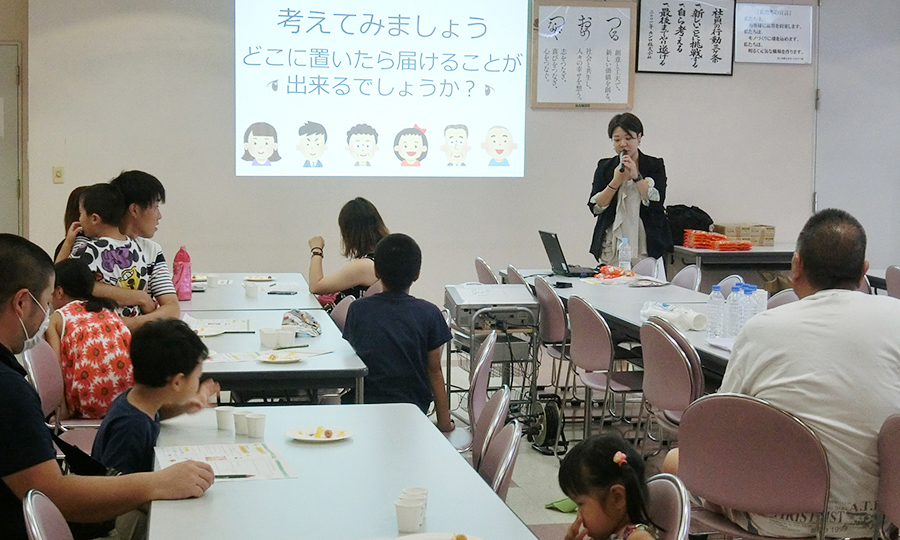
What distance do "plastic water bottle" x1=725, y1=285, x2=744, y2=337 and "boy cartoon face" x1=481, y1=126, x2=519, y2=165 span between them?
3867 millimetres

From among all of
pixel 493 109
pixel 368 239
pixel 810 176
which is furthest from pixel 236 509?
pixel 810 176

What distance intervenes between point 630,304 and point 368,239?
131 centimetres

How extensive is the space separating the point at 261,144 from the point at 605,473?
5469 millimetres

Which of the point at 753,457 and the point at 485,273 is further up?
the point at 485,273

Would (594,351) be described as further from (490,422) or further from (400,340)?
(490,422)

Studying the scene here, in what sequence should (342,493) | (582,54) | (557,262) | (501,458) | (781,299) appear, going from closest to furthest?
(342,493), (501,458), (781,299), (557,262), (582,54)

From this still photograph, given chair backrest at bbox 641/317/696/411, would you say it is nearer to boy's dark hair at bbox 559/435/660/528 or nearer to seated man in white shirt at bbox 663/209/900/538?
seated man in white shirt at bbox 663/209/900/538

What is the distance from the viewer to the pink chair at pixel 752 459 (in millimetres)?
2375

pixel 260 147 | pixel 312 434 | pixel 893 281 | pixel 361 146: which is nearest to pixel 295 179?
pixel 260 147

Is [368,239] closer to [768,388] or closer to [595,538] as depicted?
[768,388]

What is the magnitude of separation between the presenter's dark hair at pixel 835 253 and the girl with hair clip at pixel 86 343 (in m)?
2.17

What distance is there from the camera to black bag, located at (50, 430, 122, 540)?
2.07 metres

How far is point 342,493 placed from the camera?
1.91 metres

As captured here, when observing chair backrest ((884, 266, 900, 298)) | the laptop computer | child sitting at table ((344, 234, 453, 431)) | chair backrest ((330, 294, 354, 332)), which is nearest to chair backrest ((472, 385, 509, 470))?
child sitting at table ((344, 234, 453, 431))
